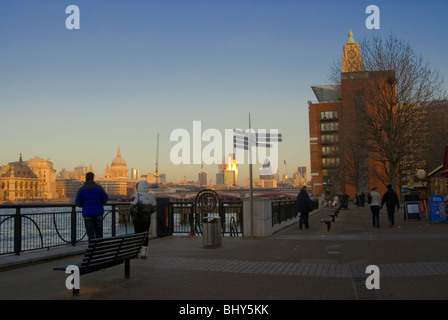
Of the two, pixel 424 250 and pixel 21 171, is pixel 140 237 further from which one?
pixel 21 171

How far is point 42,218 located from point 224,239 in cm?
603

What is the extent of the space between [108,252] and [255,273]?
294 cm

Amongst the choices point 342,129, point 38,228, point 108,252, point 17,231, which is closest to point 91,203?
point 17,231

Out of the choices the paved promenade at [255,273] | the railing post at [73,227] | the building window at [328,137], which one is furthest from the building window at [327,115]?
the railing post at [73,227]

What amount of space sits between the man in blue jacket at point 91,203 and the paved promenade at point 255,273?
1.20 m

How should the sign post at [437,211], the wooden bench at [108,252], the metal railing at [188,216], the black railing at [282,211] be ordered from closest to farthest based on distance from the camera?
the wooden bench at [108,252] < the metal railing at [188,216] < the sign post at [437,211] < the black railing at [282,211]

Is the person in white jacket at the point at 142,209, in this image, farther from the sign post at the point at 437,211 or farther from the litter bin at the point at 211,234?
the sign post at the point at 437,211

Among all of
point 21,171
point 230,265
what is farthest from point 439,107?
point 21,171

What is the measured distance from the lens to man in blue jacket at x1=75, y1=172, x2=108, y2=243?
943 cm

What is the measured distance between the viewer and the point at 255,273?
837 centimetres

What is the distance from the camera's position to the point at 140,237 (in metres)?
7.80

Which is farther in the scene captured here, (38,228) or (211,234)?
(211,234)

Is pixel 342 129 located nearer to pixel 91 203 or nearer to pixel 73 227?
pixel 73 227

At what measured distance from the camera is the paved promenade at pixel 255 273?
21.5 feet
